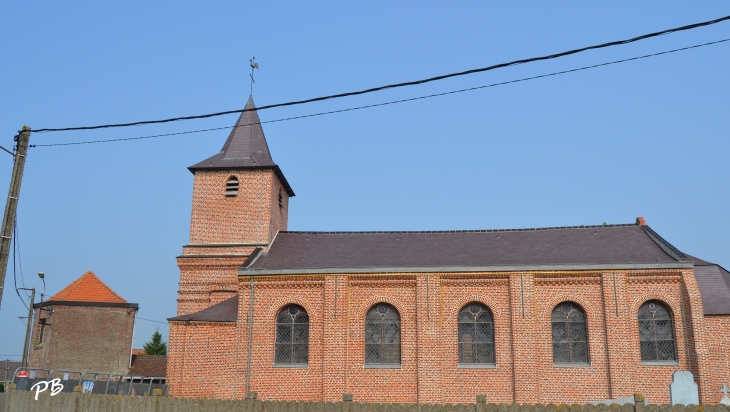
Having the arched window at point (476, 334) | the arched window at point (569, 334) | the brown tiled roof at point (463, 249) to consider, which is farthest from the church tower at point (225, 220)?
the arched window at point (569, 334)

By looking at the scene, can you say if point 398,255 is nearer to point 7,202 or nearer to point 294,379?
point 294,379

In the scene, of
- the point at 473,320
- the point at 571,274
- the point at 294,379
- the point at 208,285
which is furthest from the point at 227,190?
the point at 571,274

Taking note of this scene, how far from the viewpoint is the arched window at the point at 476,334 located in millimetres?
23391

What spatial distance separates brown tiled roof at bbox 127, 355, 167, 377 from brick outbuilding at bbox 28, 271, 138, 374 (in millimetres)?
550

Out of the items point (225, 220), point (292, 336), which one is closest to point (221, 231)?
point (225, 220)

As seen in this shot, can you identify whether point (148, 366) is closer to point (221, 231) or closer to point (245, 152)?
point (221, 231)

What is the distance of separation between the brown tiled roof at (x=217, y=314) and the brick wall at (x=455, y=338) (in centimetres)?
32

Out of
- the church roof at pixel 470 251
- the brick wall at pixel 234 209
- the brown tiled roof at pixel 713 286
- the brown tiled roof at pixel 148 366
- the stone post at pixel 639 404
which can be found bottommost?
the stone post at pixel 639 404

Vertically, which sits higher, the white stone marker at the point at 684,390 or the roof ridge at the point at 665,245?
the roof ridge at the point at 665,245

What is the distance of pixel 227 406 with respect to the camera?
11555 mm

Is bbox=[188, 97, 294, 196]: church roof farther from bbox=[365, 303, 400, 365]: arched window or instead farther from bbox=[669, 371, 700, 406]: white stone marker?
bbox=[669, 371, 700, 406]: white stone marker

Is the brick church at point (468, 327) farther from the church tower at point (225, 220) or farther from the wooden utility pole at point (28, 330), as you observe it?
the wooden utility pole at point (28, 330)

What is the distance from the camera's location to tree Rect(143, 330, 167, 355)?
5825 cm

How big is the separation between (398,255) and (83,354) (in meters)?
16.6
